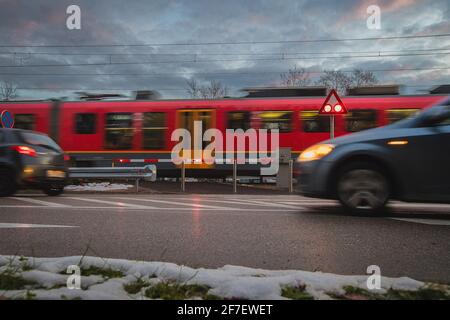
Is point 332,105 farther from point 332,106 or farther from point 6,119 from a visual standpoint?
point 6,119

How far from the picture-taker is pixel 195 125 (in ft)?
50.7

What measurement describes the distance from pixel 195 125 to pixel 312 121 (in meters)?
4.29

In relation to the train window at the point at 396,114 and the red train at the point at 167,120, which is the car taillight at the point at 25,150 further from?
the train window at the point at 396,114

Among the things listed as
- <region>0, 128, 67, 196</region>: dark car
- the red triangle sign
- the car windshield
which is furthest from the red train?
<region>0, 128, 67, 196</region>: dark car

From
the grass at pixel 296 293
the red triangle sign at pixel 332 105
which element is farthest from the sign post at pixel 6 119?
the grass at pixel 296 293

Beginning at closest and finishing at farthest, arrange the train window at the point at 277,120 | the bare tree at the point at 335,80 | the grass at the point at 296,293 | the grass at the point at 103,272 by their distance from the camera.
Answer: the grass at the point at 296,293 < the grass at the point at 103,272 < the train window at the point at 277,120 < the bare tree at the point at 335,80

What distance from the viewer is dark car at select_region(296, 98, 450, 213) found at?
17.4ft

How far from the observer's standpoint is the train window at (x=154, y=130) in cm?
1556

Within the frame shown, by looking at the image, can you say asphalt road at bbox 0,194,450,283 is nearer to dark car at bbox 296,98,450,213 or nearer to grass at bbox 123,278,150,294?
dark car at bbox 296,98,450,213

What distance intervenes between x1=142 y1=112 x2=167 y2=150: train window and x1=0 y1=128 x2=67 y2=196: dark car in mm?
6618

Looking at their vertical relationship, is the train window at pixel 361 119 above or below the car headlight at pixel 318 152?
above

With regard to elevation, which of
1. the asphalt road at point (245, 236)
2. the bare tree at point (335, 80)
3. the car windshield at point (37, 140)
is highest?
the bare tree at point (335, 80)

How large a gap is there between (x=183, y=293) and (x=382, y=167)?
4.11 metres

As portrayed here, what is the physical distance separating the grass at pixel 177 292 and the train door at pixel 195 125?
503 inches
